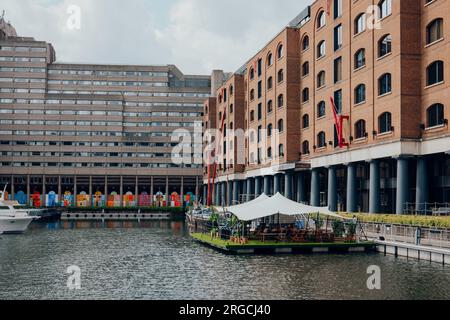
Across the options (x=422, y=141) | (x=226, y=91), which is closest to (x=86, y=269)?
(x=422, y=141)

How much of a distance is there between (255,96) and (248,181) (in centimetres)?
1370

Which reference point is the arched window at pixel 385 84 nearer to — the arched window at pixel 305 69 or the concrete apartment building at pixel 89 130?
the arched window at pixel 305 69

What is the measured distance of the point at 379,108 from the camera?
175 feet

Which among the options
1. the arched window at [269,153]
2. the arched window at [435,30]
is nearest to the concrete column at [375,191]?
the arched window at [435,30]

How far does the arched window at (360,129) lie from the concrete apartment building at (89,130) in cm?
8937

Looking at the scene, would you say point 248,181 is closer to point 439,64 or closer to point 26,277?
point 439,64

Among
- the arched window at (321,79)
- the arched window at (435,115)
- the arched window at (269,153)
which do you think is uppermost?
the arched window at (321,79)

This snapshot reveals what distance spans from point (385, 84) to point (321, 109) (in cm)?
1542

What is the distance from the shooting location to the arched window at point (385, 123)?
5200 centimetres

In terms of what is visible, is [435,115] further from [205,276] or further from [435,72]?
[205,276]

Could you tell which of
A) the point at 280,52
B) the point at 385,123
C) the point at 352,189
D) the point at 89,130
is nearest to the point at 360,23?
the point at 385,123

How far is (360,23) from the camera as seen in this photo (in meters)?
57.2

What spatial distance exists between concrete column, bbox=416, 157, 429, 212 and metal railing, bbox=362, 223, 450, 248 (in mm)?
4694

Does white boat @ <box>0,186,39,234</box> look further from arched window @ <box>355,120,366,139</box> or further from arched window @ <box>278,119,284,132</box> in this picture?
arched window @ <box>355,120,366,139</box>
